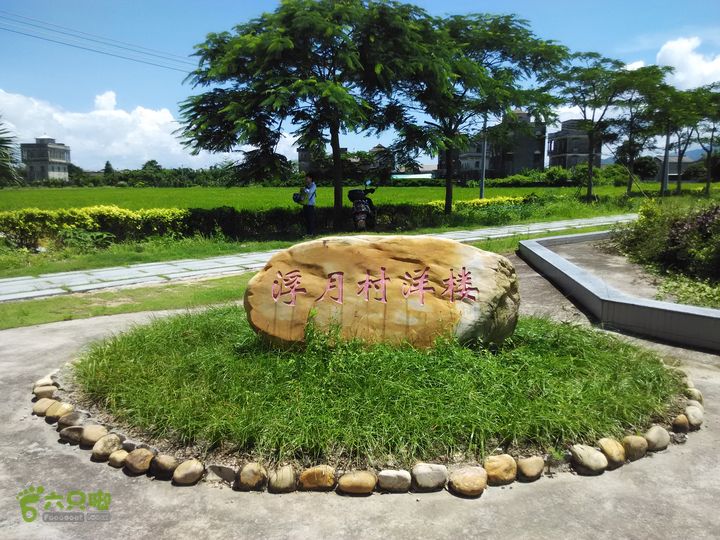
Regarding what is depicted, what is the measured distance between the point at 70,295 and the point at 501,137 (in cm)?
1392

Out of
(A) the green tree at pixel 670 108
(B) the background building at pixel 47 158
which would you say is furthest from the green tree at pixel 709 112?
(B) the background building at pixel 47 158

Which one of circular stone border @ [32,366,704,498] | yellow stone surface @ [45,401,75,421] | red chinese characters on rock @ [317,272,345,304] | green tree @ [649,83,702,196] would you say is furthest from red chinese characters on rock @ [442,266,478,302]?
green tree @ [649,83,702,196]

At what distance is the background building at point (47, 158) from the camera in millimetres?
80438

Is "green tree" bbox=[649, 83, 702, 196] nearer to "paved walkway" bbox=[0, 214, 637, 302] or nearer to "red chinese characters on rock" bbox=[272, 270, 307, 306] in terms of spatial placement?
"paved walkway" bbox=[0, 214, 637, 302]

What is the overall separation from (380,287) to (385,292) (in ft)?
0.19

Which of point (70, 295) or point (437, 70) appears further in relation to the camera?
point (437, 70)

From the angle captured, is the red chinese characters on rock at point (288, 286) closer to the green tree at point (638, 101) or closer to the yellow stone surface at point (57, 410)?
the yellow stone surface at point (57, 410)

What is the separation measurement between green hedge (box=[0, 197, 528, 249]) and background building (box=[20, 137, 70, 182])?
73.0 metres

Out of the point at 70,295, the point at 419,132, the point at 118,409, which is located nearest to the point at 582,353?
the point at 118,409

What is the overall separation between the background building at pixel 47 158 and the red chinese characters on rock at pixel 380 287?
83066 mm

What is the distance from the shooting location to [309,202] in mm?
13633

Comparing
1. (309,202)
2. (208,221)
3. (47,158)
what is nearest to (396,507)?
(309,202)

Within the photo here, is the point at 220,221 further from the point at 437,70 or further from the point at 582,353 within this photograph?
the point at 582,353

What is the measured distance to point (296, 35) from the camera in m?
12.6
